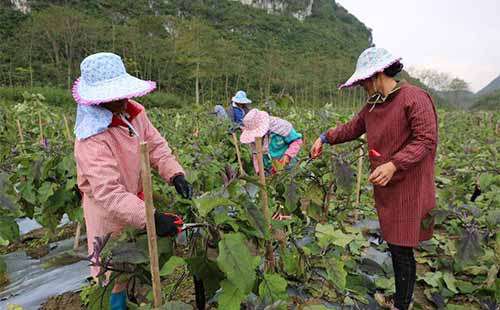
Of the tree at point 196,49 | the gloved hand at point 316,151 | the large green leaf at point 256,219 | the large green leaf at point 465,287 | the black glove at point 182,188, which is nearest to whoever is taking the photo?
the large green leaf at point 256,219

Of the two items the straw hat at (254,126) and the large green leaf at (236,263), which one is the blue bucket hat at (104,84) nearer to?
the straw hat at (254,126)

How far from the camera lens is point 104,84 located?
158 cm

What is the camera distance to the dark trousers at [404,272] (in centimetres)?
197

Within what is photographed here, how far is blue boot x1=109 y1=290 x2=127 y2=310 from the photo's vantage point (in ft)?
6.04

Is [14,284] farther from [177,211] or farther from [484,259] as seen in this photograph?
[484,259]

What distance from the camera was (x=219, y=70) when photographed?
2905cm

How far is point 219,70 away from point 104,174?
1112 inches

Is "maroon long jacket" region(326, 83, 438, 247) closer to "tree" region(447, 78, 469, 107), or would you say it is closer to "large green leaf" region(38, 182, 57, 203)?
Answer: "large green leaf" region(38, 182, 57, 203)

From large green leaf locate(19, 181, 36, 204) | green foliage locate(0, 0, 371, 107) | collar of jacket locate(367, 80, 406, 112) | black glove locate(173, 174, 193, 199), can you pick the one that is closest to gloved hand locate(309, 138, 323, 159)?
collar of jacket locate(367, 80, 406, 112)

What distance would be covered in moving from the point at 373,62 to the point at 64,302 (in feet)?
7.49

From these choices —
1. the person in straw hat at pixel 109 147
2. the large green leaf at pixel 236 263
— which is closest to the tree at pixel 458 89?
the person in straw hat at pixel 109 147

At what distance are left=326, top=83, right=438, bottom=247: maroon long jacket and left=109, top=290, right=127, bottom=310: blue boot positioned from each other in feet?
4.33

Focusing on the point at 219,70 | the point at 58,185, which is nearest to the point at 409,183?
the point at 58,185

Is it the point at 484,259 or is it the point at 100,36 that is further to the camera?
the point at 100,36
